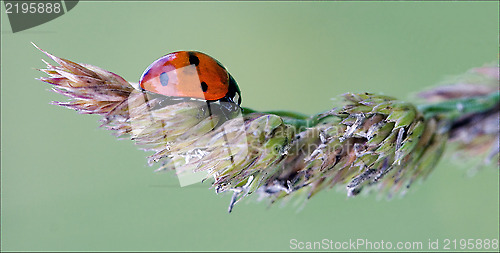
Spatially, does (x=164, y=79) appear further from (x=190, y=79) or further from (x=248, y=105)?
(x=248, y=105)

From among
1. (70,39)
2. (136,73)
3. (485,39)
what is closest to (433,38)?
(485,39)

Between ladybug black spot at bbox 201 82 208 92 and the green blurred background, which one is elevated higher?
ladybug black spot at bbox 201 82 208 92

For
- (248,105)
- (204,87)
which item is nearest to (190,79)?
(204,87)

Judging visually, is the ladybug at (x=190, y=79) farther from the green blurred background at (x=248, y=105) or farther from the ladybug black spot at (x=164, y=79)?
the green blurred background at (x=248, y=105)

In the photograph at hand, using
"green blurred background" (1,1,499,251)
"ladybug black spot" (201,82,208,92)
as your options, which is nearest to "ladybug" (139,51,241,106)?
"ladybug black spot" (201,82,208,92)

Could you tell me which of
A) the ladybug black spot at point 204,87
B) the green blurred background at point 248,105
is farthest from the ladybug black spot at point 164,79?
the green blurred background at point 248,105

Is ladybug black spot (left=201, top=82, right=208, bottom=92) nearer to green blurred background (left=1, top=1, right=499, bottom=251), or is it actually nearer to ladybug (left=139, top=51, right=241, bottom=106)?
ladybug (left=139, top=51, right=241, bottom=106)
